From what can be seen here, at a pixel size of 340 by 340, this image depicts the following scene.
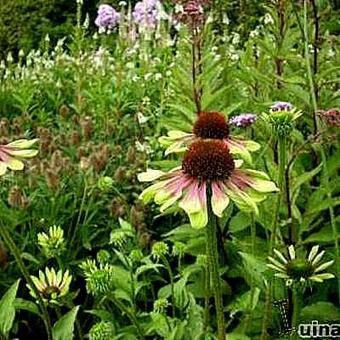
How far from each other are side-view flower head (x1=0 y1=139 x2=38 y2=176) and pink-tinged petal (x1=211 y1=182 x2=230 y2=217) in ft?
0.92

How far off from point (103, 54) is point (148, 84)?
63cm

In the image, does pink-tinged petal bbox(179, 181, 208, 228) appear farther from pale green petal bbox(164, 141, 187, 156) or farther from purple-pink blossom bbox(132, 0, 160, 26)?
purple-pink blossom bbox(132, 0, 160, 26)

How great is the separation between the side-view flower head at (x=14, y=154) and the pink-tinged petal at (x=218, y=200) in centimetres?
28

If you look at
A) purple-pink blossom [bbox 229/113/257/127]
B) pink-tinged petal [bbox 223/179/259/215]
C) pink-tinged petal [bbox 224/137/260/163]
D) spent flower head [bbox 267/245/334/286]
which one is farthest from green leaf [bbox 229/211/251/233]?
pink-tinged petal [bbox 223/179/259/215]

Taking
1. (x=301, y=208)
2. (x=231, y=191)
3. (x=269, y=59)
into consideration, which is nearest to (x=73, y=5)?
(x=269, y=59)

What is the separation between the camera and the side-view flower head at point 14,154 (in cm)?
119

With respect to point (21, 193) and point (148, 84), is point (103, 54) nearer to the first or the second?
point (148, 84)

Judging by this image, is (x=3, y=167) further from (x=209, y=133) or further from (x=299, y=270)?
(x=299, y=270)

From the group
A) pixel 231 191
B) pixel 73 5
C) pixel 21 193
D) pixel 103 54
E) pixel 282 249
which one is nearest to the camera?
pixel 231 191

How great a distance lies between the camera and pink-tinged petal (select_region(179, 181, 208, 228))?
3.35 feet

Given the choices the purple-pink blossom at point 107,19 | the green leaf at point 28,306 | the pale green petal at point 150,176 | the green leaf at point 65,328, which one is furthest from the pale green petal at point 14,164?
the purple-pink blossom at point 107,19

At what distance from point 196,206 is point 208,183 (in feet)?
0.18

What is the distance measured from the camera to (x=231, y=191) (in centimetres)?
107

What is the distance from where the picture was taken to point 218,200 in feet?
3.43
